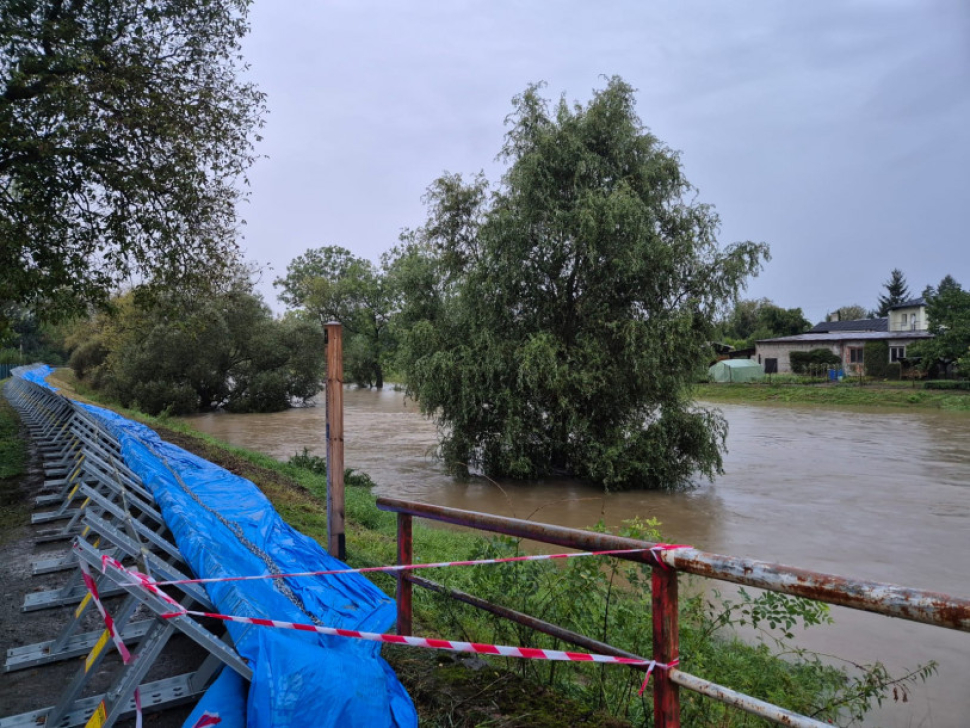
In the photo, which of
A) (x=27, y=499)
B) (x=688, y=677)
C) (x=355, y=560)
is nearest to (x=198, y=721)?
(x=688, y=677)

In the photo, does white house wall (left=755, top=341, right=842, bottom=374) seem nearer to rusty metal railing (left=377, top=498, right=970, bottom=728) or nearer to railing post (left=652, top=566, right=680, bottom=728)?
rusty metal railing (left=377, top=498, right=970, bottom=728)

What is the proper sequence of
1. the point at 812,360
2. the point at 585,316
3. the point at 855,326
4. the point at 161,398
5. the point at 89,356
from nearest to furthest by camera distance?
the point at 585,316 → the point at 161,398 → the point at 89,356 → the point at 812,360 → the point at 855,326

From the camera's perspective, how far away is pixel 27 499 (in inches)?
322

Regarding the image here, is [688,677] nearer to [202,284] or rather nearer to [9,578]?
[9,578]

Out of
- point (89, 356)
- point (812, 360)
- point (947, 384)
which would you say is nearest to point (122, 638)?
point (947, 384)

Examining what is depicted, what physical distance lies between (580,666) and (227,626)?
2153 mm

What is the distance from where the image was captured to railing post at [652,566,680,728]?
2115mm

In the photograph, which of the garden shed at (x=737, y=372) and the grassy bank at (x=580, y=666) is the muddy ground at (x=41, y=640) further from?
the garden shed at (x=737, y=372)

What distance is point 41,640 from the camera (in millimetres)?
4055

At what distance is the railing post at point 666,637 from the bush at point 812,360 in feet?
156

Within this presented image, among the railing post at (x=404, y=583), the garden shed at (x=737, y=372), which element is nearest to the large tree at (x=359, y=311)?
the garden shed at (x=737, y=372)

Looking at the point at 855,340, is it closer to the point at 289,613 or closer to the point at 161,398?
the point at 161,398

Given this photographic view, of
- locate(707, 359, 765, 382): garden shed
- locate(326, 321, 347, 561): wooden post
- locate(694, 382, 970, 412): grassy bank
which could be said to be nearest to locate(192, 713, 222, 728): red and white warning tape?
locate(326, 321, 347, 561): wooden post

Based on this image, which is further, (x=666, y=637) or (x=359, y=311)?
(x=359, y=311)
